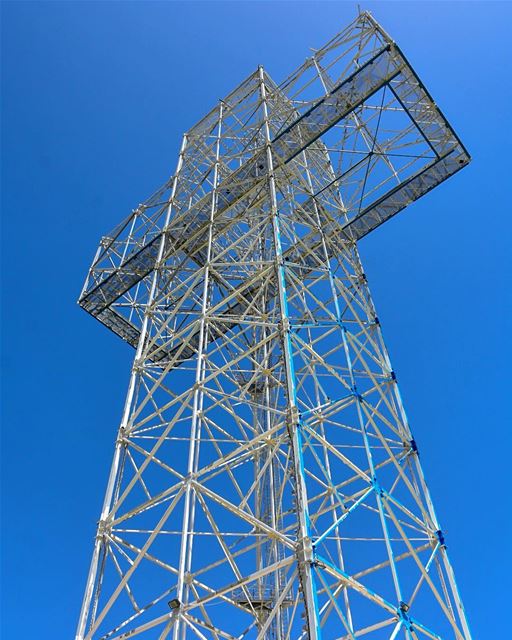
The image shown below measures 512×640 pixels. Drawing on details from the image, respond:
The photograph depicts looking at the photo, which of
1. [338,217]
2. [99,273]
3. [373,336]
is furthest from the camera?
[99,273]

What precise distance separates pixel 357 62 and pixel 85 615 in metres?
17.0

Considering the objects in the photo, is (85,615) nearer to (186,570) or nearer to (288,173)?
(186,570)

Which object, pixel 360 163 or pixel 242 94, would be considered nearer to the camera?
pixel 360 163

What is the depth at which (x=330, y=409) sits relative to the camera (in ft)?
42.0

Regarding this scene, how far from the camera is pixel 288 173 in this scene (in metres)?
17.8

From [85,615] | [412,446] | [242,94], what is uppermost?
[242,94]

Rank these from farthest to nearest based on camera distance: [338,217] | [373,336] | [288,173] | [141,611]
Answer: [338,217] → [288,173] → [373,336] → [141,611]

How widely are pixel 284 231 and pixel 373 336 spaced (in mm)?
4083

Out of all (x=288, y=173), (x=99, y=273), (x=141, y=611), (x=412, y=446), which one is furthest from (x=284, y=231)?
(x=141, y=611)

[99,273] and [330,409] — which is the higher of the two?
[99,273]

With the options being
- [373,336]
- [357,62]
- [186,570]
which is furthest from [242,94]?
[186,570]

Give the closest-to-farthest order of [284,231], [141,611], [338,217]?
[141,611] < [284,231] < [338,217]

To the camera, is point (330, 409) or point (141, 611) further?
point (330, 409)

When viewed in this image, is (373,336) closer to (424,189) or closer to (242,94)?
(424,189)
